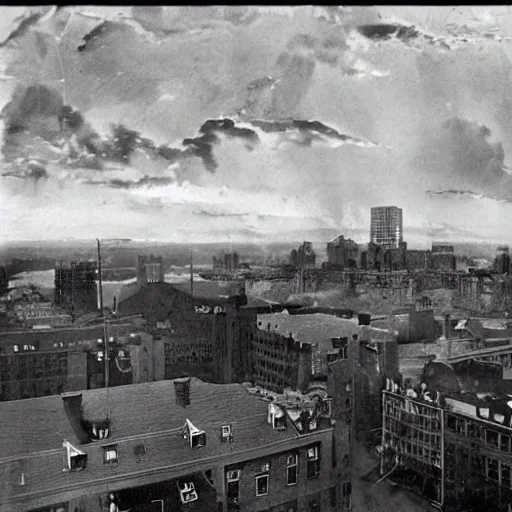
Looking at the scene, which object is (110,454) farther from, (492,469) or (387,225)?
(492,469)

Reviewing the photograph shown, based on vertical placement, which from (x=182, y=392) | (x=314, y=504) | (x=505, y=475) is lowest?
(x=314, y=504)

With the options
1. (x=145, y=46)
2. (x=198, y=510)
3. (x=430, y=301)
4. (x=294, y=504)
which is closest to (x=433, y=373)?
(x=430, y=301)

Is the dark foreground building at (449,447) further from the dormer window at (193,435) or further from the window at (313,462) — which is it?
the dormer window at (193,435)

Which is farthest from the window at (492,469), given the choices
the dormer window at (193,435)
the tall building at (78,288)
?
the tall building at (78,288)

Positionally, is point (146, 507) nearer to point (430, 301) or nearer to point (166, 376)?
point (166, 376)

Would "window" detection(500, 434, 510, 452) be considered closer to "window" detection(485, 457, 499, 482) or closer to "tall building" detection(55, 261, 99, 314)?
"window" detection(485, 457, 499, 482)

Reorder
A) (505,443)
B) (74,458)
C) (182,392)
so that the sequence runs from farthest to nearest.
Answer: (505,443) → (182,392) → (74,458)

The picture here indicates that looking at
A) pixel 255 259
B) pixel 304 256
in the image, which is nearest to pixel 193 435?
pixel 255 259
